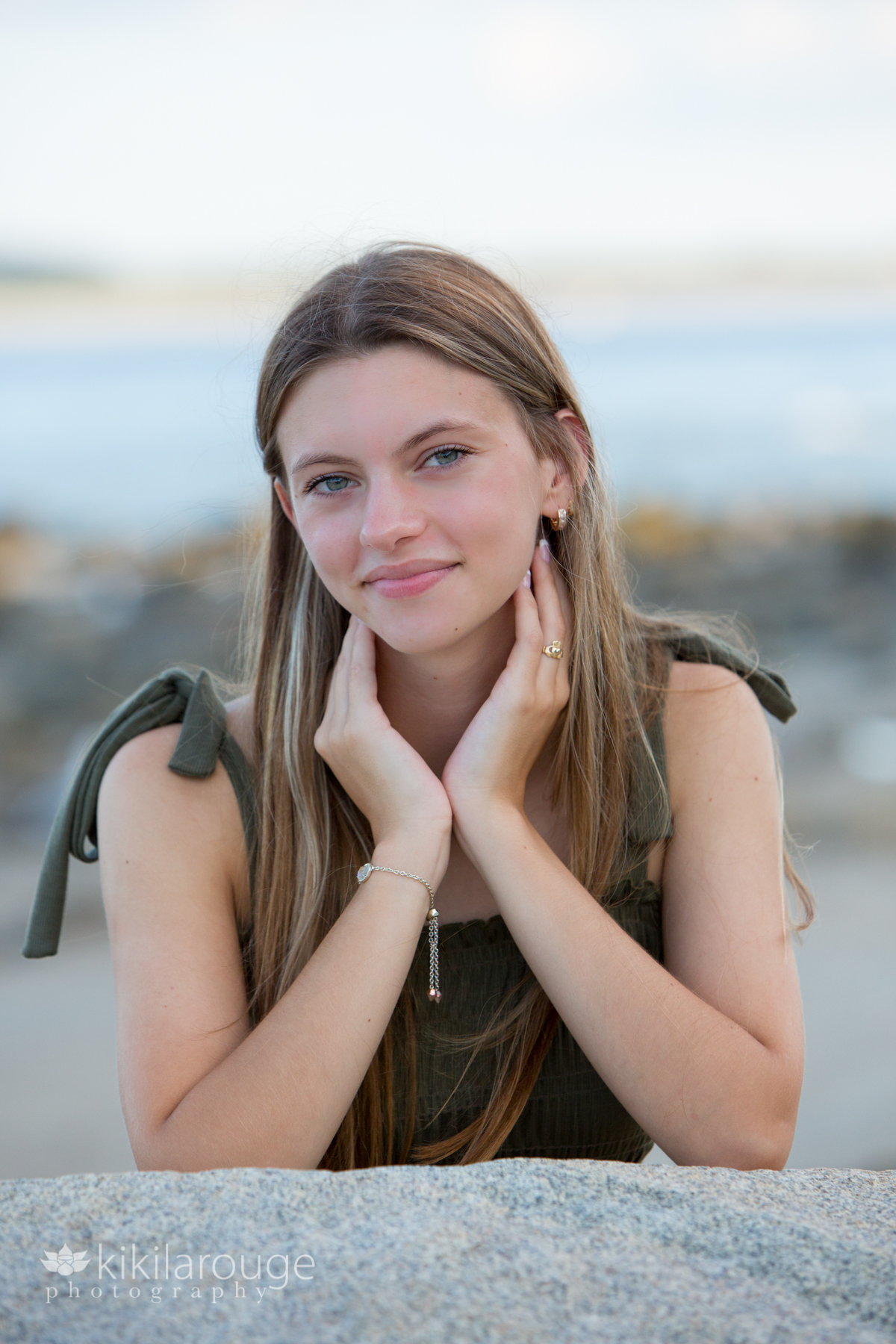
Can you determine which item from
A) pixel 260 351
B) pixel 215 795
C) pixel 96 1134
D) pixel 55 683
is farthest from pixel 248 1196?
pixel 55 683

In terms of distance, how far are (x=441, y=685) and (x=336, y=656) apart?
19 cm

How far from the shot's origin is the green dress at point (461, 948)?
1.68 meters

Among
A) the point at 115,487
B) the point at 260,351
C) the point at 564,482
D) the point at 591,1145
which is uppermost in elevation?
the point at 115,487

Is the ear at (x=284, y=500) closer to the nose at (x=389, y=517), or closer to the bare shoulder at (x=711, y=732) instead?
the nose at (x=389, y=517)

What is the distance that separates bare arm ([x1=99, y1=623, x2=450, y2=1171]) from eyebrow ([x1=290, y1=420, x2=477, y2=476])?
0.43m

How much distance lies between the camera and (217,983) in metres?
1.53

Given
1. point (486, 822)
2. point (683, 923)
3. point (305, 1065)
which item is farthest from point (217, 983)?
point (683, 923)

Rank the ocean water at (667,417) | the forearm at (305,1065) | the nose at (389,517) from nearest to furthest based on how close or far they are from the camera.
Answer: the forearm at (305,1065) < the nose at (389,517) < the ocean water at (667,417)

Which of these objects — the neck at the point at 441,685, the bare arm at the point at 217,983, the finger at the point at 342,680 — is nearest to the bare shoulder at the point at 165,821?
the bare arm at the point at 217,983

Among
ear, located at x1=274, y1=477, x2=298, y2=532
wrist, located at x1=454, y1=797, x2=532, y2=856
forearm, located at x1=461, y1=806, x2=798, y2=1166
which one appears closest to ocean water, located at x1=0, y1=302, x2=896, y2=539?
ear, located at x1=274, y1=477, x2=298, y2=532

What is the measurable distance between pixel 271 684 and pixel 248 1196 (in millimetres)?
1081

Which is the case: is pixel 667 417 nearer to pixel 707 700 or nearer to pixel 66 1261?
pixel 707 700

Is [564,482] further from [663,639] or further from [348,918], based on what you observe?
[348,918]

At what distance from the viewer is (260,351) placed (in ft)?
6.11
